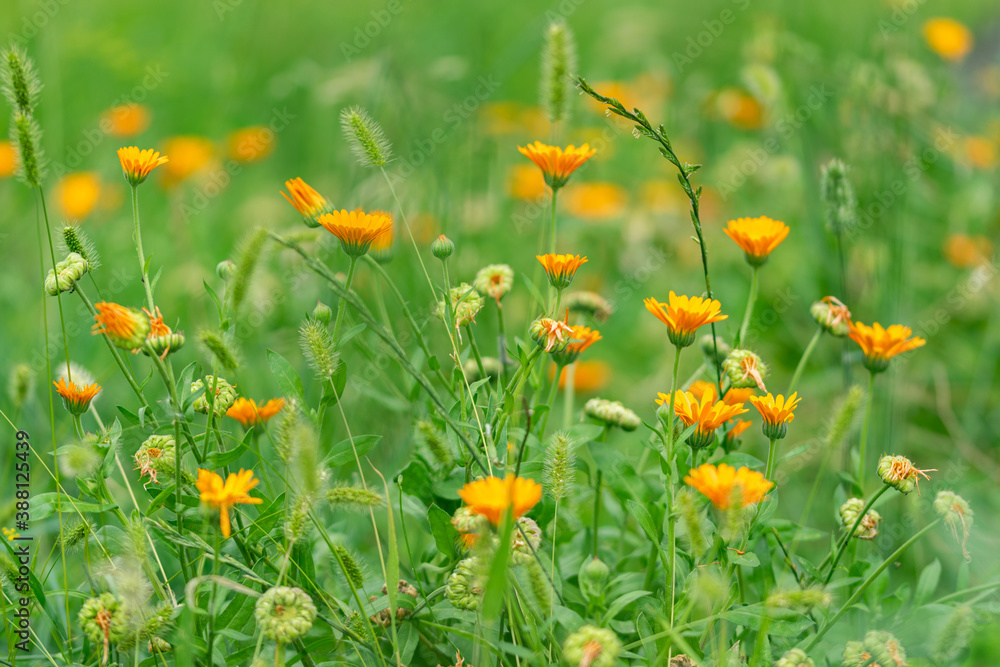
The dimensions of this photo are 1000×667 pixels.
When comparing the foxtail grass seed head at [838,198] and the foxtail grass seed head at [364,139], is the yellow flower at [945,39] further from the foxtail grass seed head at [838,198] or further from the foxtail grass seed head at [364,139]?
the foxtail grass seed head at [364,139]

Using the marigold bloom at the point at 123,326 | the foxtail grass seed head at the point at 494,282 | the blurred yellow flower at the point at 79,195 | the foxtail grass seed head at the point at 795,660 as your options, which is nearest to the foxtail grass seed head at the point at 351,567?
the marigold bloom at the point at 123,326

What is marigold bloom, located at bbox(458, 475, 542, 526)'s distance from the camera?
97 centimetres

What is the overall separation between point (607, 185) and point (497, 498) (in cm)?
289

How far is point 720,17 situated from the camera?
4.42 meters

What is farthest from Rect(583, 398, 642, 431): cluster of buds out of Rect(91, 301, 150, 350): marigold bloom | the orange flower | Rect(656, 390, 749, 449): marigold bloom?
the orange flower

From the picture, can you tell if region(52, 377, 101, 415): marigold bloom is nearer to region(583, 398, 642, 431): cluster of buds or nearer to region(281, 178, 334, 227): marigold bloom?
region(281, 178, 334, 227): marigold bloom

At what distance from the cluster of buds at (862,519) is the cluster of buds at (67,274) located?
123 cm

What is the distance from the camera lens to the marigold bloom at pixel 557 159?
1.45 meters

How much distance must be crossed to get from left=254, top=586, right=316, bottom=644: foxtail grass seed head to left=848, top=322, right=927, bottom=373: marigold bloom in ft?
3.24

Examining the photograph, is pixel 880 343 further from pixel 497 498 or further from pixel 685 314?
pixel 497 498

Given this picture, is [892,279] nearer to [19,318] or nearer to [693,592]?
[693,592]

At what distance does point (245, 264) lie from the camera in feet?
3.66

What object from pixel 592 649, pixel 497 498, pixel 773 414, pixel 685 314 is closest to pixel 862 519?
pixel 773 414

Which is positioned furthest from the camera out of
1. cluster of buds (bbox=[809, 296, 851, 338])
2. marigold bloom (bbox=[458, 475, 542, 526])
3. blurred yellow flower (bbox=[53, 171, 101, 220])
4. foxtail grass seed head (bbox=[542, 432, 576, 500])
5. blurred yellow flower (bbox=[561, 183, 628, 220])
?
blurred yellow flower (bbox=[561, 183, 628, 220])
